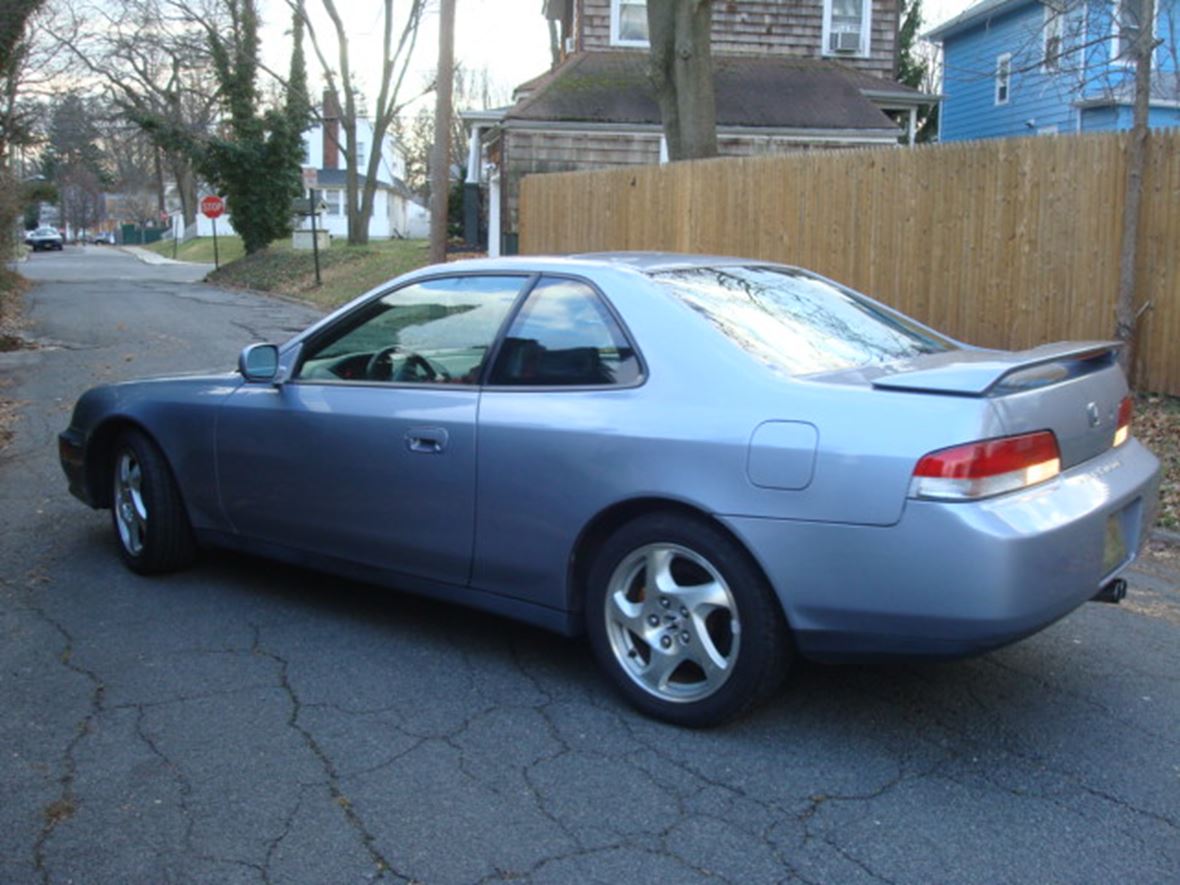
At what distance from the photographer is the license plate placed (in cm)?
379

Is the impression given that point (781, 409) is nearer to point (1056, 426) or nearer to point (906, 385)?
point (906, 385)

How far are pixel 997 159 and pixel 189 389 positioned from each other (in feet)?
24.6

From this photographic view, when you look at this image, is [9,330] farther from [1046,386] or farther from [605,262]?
[1046,386]

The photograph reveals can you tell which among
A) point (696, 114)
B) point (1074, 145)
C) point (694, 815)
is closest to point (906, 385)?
point (694, 815)

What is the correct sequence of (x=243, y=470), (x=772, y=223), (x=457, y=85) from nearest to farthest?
(x=243, y=470) → (x=772, y=223) → (x=457, y=85)

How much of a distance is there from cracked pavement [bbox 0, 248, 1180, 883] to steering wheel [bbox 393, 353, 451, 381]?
106 cm

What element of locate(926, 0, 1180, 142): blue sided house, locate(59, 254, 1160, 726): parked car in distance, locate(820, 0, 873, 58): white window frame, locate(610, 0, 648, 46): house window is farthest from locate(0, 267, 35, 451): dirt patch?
locate(820, 0, 873, 58): white window frame

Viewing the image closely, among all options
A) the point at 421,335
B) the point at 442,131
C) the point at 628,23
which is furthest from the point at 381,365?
the point at 628,23

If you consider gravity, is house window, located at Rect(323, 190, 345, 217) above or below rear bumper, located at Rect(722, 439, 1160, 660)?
above

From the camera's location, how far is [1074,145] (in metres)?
9.62

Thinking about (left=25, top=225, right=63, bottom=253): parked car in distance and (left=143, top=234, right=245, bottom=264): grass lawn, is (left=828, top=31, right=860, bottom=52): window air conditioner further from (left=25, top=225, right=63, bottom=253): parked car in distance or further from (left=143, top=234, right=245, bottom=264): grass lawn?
(left=25, top=225, right=63, bottom=253): parked car in distance

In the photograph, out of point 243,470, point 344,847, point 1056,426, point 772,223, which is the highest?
point 772,223

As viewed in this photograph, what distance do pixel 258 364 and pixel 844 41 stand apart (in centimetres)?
2190

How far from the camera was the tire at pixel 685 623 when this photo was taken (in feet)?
12.2
